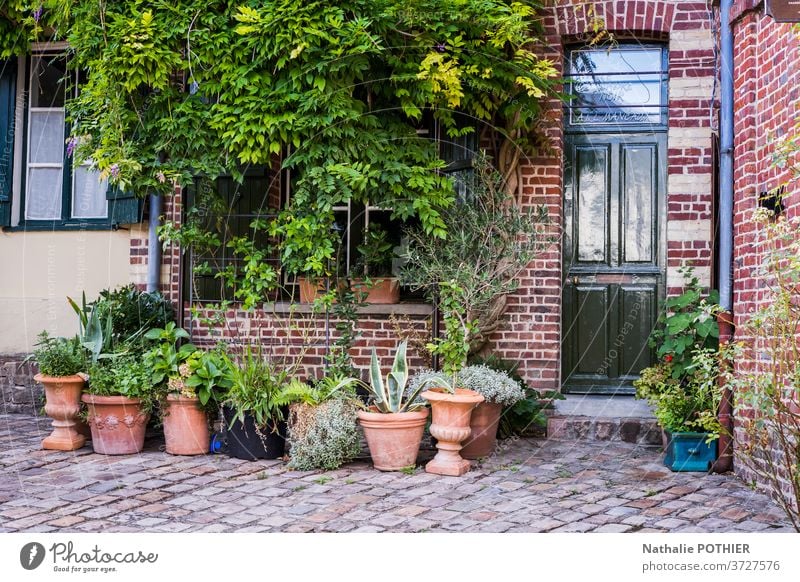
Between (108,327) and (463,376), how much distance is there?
2.76 m

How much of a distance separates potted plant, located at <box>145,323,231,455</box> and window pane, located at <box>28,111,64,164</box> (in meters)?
3.19

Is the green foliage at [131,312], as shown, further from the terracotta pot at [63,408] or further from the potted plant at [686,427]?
the potted plant at [686,427]

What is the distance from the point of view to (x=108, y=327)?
6328 mm

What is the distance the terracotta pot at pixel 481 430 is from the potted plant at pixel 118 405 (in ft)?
7.76

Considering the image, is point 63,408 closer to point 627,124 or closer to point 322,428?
point 322,428

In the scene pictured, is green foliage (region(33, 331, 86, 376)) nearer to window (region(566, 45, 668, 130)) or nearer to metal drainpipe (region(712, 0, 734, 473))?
window (region(566, 45, 668, 130))

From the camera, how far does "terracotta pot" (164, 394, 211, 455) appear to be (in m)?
6.03

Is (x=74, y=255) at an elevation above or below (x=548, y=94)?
below

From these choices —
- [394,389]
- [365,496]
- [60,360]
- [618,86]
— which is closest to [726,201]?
[618,86]

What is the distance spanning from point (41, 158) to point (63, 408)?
3186 mm

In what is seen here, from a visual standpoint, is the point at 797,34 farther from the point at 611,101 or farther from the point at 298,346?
the point at 298,346

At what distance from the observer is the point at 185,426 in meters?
6.04

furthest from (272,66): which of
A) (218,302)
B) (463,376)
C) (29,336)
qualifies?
(29,336)

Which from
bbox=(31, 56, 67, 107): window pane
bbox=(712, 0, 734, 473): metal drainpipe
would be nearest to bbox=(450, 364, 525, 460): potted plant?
bbox=(712, 0, 734, 473): metal drainpipe
